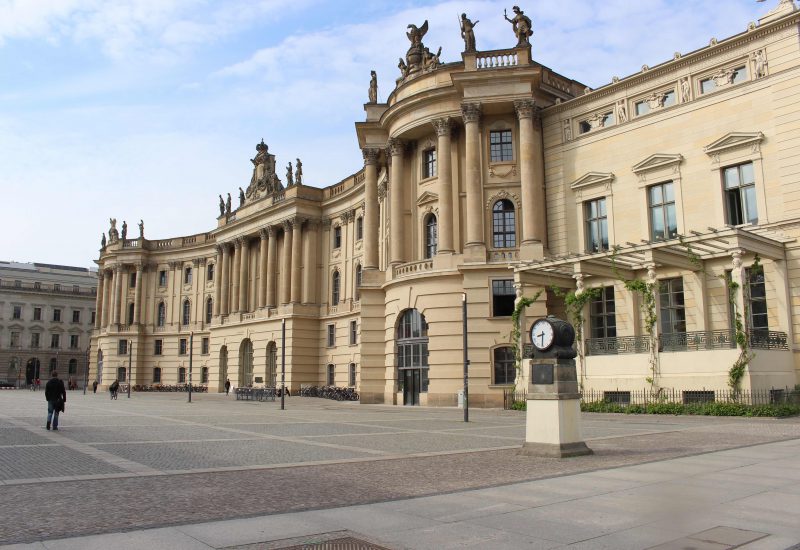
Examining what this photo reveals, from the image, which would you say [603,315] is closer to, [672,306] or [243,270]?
[672,306]

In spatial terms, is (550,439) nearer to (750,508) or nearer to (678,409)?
(750,508)

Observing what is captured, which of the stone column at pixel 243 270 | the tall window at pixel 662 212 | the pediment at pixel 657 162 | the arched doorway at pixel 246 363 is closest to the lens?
the pediment at pixel 657 162

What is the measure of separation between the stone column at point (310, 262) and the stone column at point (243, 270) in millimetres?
10074

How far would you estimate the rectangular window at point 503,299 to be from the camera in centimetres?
3753

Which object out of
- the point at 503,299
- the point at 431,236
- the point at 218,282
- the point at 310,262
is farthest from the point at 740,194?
the point at 218,282

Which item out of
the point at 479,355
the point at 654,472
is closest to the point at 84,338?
the point at 479,355

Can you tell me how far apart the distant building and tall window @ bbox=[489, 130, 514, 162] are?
9239cm

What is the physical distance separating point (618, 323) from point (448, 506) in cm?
2721

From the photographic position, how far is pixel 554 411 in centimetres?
1513

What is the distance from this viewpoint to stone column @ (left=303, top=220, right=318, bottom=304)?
64500 mm

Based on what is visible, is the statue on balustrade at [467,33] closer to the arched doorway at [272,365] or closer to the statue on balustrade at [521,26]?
the statue on balustrade at [521,26]

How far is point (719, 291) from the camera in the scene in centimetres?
3128

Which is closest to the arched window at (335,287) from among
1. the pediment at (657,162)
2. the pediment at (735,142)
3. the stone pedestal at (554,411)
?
the pediment at (657,162)

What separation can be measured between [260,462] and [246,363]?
57219 mm
